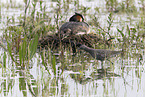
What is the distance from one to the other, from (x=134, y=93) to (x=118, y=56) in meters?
2.14

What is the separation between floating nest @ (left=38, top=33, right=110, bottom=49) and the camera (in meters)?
6.97

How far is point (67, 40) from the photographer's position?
6.97 m

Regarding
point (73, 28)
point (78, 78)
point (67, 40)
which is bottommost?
point (78, 78)

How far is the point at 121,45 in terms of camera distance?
23.7ft

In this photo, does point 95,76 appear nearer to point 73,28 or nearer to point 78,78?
point 78,78

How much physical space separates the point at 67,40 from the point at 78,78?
2093 millimetres

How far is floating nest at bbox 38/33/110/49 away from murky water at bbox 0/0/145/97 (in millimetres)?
482

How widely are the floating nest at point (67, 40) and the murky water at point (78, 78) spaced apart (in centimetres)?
48

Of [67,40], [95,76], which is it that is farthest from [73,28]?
[95,76]

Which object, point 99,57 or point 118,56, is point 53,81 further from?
point 118,56

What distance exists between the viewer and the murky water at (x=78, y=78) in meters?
4.33

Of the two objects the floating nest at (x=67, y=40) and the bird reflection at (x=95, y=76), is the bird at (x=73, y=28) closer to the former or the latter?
the floating nest at (x=67, y=40)

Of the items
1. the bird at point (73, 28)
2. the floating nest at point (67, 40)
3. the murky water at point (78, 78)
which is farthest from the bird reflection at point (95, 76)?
the bird at point (73, 28)

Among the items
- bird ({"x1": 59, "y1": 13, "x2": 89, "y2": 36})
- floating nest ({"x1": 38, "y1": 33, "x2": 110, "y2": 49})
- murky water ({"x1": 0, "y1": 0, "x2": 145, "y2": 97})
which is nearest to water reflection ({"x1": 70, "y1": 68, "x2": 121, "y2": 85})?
murky water ({"x1": 0, "y1": 0, "x2": 145, "y2": 97})
